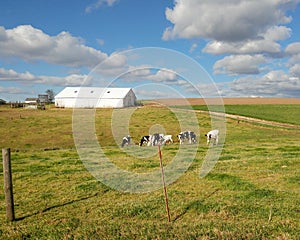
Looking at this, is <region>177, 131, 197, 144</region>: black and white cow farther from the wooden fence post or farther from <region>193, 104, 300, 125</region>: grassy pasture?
the wooden fence post

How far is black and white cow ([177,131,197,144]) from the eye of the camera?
25.6 meters

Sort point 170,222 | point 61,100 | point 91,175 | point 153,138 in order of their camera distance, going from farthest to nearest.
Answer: point 61,100 → point 153,138 → point 91,175 → point 170,222

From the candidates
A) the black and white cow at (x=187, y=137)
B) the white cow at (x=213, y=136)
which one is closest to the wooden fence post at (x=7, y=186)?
the black and white cow at (x=187, y=137)

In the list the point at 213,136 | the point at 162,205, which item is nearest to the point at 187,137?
the point at 213,136

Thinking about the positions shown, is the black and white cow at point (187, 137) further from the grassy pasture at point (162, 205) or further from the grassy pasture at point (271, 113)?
the grassy pasture at point (271, 113)

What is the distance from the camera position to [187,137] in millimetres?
26094

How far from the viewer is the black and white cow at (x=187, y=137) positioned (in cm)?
2556

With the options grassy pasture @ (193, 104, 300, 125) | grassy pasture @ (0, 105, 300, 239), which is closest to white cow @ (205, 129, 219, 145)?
grassy pasture @ (0, 105, 300, 239)

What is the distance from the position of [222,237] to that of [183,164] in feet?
27.4

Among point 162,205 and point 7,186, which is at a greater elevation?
point 7,186

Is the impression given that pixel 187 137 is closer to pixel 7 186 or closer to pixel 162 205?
pixel 162 205

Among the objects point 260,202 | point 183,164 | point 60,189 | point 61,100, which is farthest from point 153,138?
point 61,100

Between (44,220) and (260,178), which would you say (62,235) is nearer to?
(44,220)

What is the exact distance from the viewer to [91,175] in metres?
11.9
